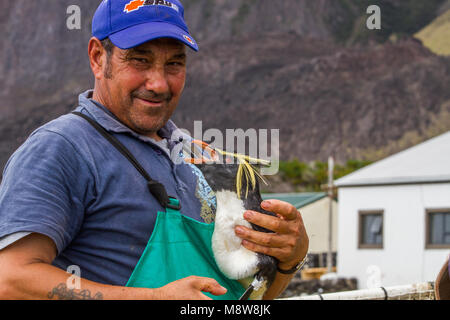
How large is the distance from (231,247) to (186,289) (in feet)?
1.02

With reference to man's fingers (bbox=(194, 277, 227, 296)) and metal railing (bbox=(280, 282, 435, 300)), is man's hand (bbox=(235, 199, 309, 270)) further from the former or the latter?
metal railing (bbox=(280, 282, 435, 300))

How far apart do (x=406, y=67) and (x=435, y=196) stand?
84.4m

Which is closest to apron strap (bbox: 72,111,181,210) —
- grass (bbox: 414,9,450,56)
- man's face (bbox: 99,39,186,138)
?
man's face (bbox: 99,39,186,138)

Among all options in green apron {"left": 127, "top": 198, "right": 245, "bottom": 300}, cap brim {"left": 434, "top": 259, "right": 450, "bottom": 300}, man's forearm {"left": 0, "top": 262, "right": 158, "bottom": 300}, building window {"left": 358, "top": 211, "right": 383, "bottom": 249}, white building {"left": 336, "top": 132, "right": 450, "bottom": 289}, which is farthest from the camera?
building window {"left": 358, "top": 211, "right": 383, "bottom": 249}

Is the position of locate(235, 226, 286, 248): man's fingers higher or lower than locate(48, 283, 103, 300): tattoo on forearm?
higher

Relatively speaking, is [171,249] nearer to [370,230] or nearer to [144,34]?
[144,34]

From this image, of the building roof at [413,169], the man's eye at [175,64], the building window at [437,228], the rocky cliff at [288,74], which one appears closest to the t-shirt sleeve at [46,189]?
the man's eye at [175,64]

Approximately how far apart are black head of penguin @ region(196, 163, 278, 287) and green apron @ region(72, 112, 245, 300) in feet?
0.37

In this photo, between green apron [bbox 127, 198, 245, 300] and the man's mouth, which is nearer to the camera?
green apron [bbox 127, 198, 245, 300]

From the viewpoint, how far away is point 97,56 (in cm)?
216

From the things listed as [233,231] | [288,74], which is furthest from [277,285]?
[288,74]

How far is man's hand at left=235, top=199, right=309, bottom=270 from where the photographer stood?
1935 millimetres

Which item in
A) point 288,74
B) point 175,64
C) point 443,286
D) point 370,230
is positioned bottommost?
point 370,230

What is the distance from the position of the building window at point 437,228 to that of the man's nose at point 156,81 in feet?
63.0
